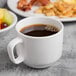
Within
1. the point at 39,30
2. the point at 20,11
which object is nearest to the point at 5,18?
the point at 20,11

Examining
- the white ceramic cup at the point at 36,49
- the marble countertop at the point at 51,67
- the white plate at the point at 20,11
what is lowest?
the white plate at the point at 20,11

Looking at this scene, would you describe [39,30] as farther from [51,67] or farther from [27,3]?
[27,3]

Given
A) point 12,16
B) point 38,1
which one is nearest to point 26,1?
point 38,1

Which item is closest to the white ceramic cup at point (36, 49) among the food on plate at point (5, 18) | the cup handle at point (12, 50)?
the cup handle at point (12, 50)

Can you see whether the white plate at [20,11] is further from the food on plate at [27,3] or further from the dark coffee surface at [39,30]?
the dark coffee surface at [39,30]

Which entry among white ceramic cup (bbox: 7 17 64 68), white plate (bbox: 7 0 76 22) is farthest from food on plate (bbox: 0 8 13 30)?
white ceramic cup (bbox: 7 17 64 68)

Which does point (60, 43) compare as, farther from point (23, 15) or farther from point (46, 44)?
point (23, 15)

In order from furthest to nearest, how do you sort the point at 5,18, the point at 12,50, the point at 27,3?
the point at 27,3 < the point at 5,18 < the point at 12,50
